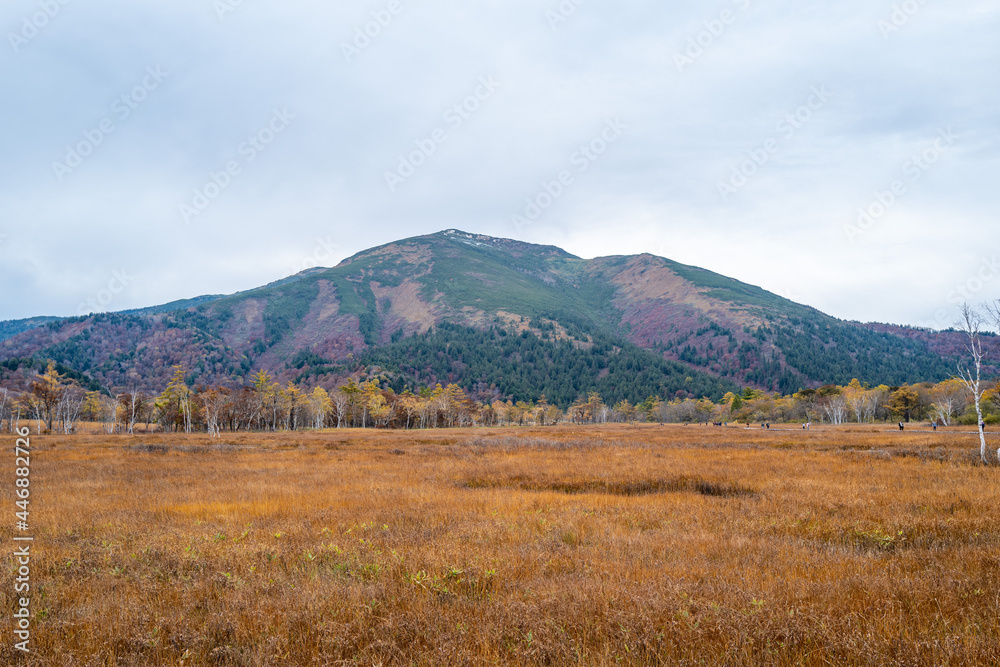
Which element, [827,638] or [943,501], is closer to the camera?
[827,638]

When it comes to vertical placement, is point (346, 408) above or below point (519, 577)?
below

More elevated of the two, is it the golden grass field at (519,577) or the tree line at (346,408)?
the golden grass field at (519,577)

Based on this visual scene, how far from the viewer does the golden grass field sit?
15.1 ft

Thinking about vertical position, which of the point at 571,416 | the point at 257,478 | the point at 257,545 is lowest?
the point at 571,416

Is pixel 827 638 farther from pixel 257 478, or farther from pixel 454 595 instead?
pixel 257 478

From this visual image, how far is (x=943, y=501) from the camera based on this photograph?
37.1 feet

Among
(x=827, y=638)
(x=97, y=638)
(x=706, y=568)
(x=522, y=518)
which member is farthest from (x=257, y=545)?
(x=827, y=638)

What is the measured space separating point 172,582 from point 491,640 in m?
5.46

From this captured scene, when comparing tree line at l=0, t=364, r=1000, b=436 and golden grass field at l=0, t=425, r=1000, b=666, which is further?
tree line at l=0, t=364, r=1000, b=436

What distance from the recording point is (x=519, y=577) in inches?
267

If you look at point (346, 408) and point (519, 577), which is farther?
point (346, 408)

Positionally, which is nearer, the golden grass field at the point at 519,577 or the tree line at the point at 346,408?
the golden grass field at the point at 519,577

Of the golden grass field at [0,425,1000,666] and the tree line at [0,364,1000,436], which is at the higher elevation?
the golden grass field at [0,425,1000,666]

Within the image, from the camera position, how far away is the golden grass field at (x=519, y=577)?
4.60 metres
